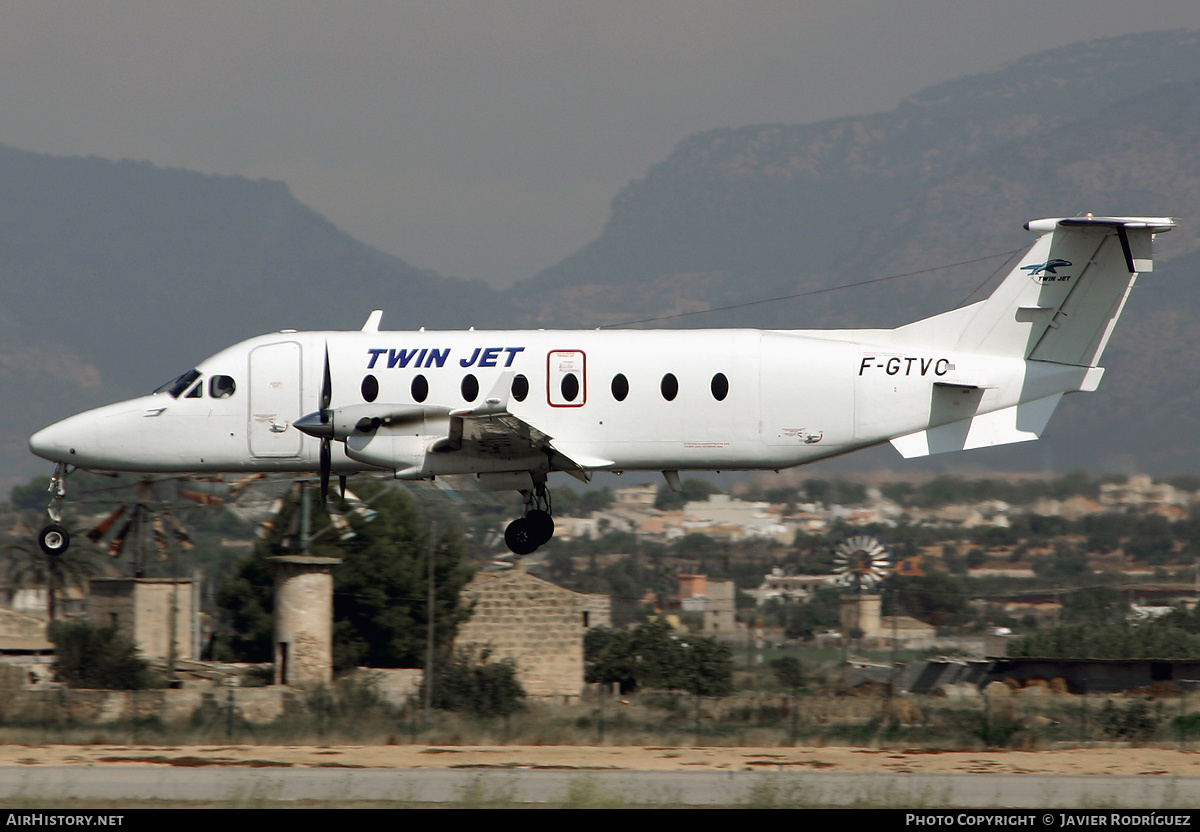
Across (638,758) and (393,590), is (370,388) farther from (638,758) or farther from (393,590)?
(393,590)

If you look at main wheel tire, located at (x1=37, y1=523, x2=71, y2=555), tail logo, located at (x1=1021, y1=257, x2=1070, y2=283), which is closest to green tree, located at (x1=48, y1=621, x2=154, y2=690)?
main wheel tire, located at (x1=37, y1=523, x2=71, y2=555)

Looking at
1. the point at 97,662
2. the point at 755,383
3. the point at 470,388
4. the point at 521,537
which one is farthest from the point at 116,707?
the point at 755,383

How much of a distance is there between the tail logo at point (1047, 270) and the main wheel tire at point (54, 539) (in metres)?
18.8

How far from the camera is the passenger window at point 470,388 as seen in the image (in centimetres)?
2430

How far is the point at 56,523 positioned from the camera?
2594cm

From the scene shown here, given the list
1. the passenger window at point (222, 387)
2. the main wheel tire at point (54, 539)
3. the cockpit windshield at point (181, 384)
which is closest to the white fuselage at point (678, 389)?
the passenger window at point (222, 387)

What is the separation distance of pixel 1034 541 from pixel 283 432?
2120 inches

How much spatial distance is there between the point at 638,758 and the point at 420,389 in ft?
30.7

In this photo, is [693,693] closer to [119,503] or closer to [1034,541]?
[119,503]

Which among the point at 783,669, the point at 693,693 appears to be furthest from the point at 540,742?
the point at 783,669

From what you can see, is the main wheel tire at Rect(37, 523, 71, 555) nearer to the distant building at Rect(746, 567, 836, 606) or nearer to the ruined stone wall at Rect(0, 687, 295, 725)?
the ruined stone wall at Rect(0, 687, 295, 725)

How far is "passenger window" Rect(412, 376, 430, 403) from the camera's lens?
24406 millimetres

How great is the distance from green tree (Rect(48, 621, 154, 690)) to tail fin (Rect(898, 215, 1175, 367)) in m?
25.2
